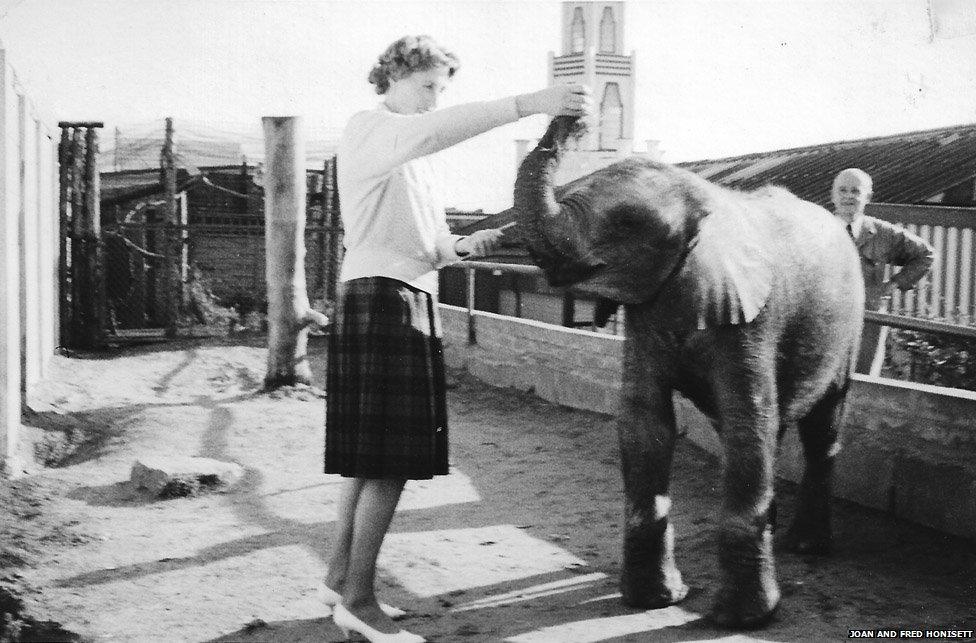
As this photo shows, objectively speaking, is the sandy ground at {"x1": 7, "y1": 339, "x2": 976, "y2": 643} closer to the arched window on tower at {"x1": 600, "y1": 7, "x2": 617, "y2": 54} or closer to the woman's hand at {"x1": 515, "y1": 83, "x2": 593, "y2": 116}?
the woman's hand at {"x1": 515, "y1": 83, "x2": 593, "y2": 116}

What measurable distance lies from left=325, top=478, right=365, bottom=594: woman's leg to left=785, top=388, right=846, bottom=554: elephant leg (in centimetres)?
188

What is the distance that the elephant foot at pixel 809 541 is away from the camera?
4211 mm

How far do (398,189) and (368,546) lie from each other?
3.36ft

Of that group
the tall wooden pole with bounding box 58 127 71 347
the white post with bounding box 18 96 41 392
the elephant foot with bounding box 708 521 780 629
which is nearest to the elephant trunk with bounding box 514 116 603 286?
the elephant foot with bounding box 708 521 780 629

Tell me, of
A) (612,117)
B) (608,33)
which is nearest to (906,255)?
(612,117)

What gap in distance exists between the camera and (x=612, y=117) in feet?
131

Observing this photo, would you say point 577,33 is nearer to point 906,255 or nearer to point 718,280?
point 906,255

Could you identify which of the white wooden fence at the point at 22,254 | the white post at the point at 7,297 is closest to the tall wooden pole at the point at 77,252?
the white wooden fence at the point at 22,254

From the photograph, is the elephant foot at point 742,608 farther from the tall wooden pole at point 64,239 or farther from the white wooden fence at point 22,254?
the tall wooden pole at point 64,239

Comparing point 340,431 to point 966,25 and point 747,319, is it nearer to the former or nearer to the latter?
point 747,319

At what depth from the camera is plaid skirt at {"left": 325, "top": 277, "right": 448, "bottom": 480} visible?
3066mm

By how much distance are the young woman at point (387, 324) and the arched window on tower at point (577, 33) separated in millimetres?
38750

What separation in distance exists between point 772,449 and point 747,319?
1.48 feet

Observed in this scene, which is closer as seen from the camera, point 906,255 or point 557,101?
point 557,101
